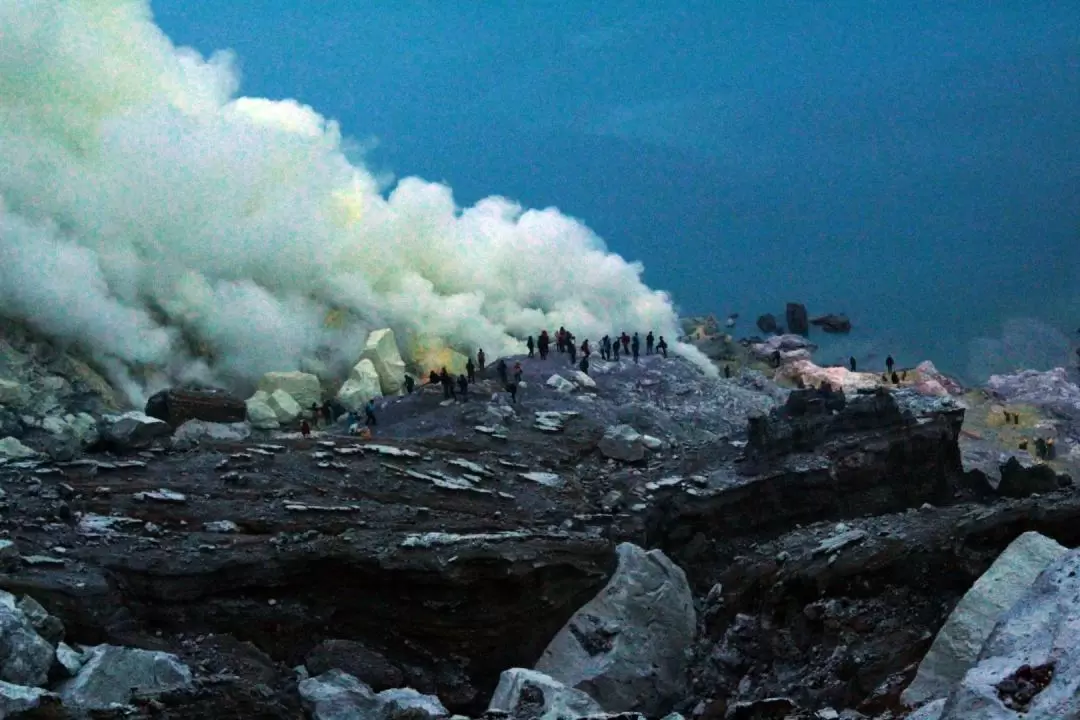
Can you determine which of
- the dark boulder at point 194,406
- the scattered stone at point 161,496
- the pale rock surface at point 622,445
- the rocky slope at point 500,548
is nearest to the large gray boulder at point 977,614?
the rocky slope at point 500,548

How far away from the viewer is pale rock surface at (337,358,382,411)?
37.2 meters

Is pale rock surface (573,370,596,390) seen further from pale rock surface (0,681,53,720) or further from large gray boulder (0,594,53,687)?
pale rock surface (0,681,53,720)

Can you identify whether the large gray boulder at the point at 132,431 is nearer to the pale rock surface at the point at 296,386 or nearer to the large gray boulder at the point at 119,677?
the large gray boulder at the point at 119,677

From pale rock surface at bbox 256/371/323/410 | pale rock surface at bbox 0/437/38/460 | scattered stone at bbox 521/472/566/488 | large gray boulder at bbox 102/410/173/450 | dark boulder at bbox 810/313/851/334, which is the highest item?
dark boulder at bbox 810/313/851/334

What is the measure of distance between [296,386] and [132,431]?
16.0 m

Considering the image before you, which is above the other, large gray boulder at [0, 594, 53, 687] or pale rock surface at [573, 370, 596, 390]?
pale rock surface at [573, 370, 596, 390]

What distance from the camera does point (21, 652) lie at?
12172 millimetres

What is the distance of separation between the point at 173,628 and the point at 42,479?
423 cm

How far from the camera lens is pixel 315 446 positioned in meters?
21.5

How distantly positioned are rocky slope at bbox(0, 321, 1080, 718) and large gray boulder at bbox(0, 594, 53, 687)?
1.38 meters

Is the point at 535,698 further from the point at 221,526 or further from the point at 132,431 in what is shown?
the point at 132,431

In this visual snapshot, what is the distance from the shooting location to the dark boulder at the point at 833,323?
165 ft

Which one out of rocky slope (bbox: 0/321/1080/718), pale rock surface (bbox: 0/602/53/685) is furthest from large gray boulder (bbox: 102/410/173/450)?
pale rock surface (bbox: 0/602/53/685)

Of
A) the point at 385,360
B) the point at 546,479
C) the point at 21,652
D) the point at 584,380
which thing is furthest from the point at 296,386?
the point at 21,652
